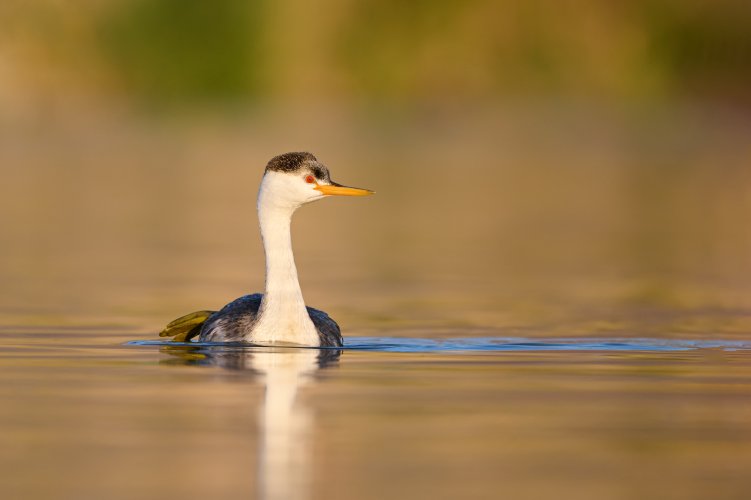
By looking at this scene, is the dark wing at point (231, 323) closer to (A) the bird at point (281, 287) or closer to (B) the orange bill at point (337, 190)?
(A) the bird at point (281, 287)

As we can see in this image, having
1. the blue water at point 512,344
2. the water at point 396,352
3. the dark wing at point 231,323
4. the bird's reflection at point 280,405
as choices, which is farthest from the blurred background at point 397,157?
the bird's reflection at point 280,405

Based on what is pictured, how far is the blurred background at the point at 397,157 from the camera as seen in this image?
61.6 feet

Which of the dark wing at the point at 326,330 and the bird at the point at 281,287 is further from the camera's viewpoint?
the dark wing at the point at 326,330

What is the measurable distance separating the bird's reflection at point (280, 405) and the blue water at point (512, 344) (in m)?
0.36

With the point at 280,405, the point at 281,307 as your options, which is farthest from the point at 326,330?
the point at 280,405

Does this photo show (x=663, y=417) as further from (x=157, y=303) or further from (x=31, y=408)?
(x=157, y=303)

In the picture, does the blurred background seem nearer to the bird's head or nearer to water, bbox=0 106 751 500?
water, bbox=0 106 751 500

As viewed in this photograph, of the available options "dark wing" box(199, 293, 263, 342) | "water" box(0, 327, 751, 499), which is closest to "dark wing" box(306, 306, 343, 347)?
"water" box(0, 327, 751, 499)

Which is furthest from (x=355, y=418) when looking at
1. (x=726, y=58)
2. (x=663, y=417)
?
(x=726, y=58)

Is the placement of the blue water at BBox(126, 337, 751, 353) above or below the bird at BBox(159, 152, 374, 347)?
below

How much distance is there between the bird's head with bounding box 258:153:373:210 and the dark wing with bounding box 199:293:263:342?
755mm

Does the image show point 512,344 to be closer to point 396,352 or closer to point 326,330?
point 396,352

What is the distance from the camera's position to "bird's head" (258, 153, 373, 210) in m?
14.4

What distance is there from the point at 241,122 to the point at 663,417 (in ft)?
190
